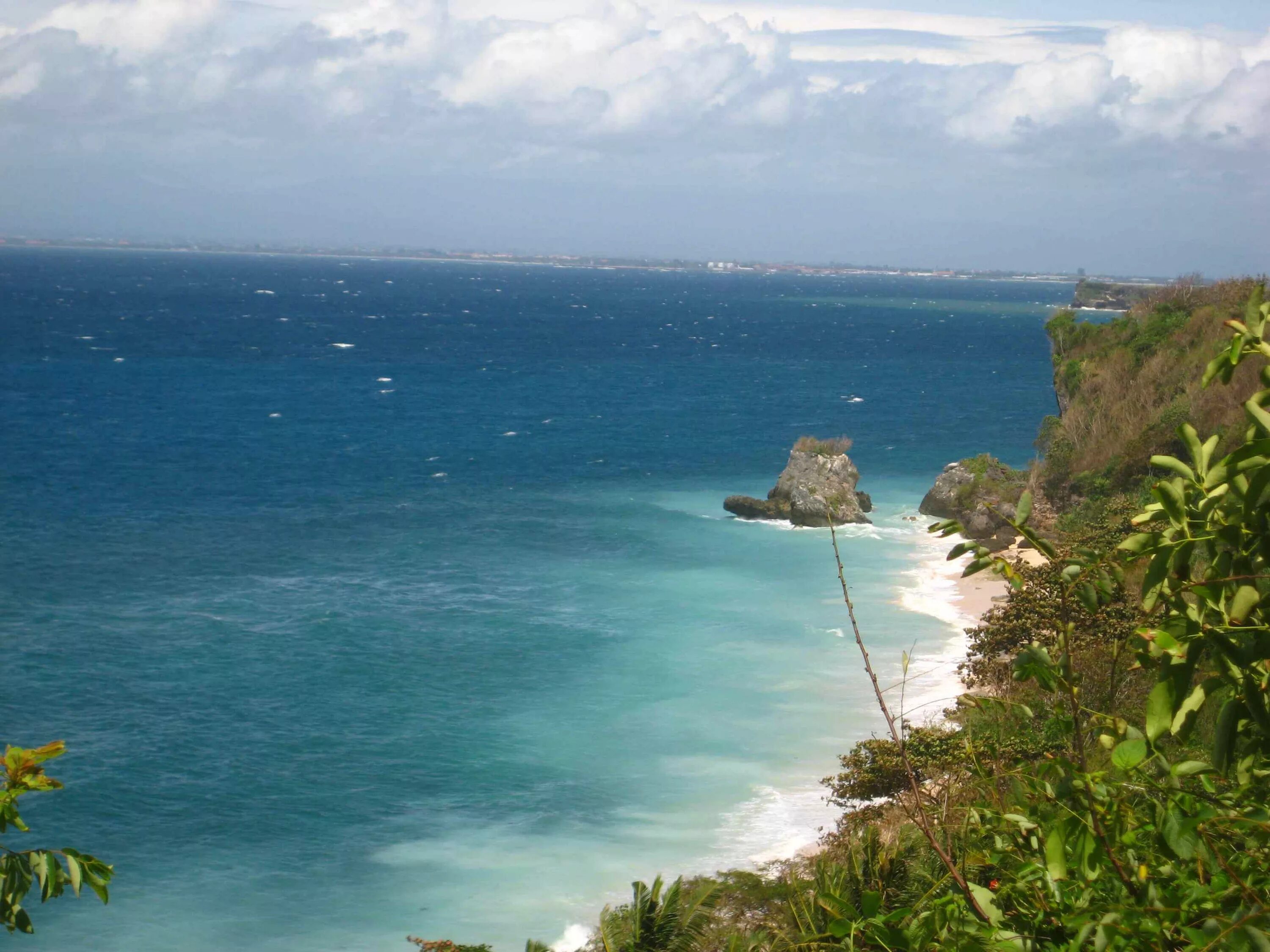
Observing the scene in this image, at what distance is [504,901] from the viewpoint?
22922 mm

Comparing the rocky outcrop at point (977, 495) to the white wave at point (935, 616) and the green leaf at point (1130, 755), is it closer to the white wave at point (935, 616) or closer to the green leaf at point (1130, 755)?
the white wave at point (935, 616)

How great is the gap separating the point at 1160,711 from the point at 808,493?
169 ft

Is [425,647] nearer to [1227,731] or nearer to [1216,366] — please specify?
[1227,731]

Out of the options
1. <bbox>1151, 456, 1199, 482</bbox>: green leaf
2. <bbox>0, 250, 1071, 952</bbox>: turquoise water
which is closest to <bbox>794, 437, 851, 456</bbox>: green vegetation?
<bbox>0, 250, 1071, 952</bbox>: turquoise water

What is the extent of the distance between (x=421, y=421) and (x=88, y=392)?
26753 millimetres

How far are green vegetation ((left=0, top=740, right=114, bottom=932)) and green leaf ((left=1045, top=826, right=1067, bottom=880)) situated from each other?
13.6ft

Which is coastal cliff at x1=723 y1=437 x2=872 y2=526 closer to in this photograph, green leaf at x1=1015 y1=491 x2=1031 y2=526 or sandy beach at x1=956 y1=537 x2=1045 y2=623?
sandy beach at x1=956 y1=537 x2=1045 y2=623

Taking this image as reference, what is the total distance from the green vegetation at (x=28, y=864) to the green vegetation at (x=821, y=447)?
167 ft

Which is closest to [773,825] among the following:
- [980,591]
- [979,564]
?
[980,591]

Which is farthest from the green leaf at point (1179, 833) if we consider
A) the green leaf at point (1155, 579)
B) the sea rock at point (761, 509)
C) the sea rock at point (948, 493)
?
the sea rock at point (761, 509)

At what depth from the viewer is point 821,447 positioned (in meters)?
56.2

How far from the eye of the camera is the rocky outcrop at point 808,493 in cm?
5388

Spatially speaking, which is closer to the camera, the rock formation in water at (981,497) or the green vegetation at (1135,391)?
the green vegetation at (1135,391)

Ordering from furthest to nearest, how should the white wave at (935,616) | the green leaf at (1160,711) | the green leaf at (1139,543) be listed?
the white wave at (935,616)
the green leaf at (1139,543)
the green leaf at (1160,711)
